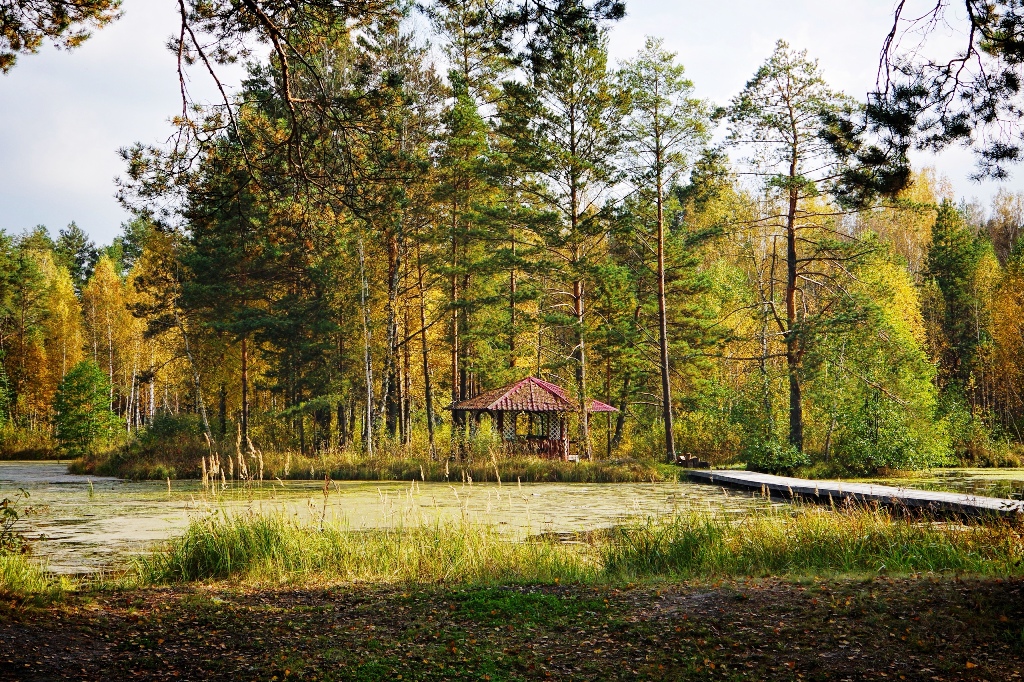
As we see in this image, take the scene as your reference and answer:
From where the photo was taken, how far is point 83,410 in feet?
97.7

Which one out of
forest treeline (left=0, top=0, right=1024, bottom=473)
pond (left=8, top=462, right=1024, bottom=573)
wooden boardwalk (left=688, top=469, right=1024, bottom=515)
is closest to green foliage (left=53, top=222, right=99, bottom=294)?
forest treeline (left=0, top=0, right=1024, bottom=473)

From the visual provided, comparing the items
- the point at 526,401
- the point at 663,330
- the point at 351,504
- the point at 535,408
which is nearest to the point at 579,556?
the point at 351,504

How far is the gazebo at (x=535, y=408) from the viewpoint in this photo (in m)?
21.8

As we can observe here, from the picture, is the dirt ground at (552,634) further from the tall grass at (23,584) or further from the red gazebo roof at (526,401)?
the red gazebo roof at (526,401)

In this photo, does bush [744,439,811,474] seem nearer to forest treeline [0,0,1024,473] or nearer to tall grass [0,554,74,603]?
forest treeline [0,0,1024,473]

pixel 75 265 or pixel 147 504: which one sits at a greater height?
pixel 75 265

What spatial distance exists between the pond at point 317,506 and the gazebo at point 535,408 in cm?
363

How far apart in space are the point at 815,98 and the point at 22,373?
33.6 metres

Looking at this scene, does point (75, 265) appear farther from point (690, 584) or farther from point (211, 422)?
point (690, 584)

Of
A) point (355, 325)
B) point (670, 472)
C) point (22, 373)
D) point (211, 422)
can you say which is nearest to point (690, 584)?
point (670, 472)

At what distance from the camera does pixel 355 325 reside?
23750 mm

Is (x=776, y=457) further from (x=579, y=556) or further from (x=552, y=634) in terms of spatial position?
(x=552, y=634)

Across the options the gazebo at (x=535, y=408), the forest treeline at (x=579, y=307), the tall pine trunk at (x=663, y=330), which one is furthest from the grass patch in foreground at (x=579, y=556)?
the tall pine trunk at (x=663, y=330)

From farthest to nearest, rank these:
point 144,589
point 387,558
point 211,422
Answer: point 211,422 → point 387,558 → point 144,589
